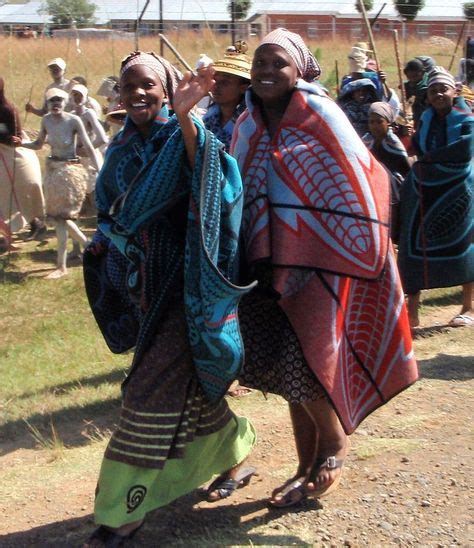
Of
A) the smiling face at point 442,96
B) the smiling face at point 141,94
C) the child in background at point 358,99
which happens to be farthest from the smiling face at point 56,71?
the smiling face at point 141,94

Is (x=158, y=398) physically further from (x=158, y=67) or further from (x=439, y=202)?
(x=439, y=202)

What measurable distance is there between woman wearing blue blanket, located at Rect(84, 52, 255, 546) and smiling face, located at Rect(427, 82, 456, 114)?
11.0 feet

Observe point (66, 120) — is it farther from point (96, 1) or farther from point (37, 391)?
point (96, 1)

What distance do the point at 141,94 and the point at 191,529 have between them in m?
1.70

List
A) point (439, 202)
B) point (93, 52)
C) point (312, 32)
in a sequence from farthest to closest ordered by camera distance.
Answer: point (312, 32), point (93, 52), point (439, 202)

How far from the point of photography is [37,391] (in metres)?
6.37

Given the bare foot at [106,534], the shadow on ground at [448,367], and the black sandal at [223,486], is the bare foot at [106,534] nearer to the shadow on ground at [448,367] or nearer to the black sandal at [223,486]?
the black sandal at [223,486]

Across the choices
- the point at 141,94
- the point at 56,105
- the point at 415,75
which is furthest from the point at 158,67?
the point at 415,75

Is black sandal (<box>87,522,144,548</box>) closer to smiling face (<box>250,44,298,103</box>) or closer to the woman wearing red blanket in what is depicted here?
the woman wearing red blanket

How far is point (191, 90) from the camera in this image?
3.39 meters

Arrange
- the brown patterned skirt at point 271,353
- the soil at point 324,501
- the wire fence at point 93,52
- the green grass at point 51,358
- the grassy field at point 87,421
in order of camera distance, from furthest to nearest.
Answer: the wire fence at point 93,52, the green grass at point 51,358, the grassy field at point 87,421, the soil at point 324,501, the brown patterned skirt at point 271,353

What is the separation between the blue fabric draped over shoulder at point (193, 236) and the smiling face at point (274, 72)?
14.7 inches

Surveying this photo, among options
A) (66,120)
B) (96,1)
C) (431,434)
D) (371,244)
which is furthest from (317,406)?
(96,1)

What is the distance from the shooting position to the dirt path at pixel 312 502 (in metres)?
3.97
